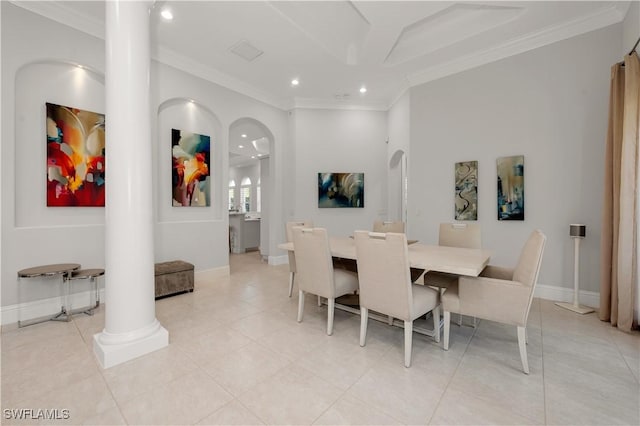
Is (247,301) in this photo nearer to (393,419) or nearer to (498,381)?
(393,419)

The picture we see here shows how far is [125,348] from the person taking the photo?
2.10 metres

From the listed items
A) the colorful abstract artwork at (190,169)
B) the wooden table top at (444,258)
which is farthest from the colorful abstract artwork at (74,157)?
the wooden table top at (444,258)

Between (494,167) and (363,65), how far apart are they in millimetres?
2613

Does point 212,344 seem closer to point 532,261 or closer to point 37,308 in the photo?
point 37,308

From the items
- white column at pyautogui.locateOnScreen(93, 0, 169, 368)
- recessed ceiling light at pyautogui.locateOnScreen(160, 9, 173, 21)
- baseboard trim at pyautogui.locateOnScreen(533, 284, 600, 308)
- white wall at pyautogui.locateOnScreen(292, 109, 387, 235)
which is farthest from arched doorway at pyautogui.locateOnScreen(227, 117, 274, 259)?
baseboard trim at pyautogui.locateOnScreen(533, 284, 600, 308)

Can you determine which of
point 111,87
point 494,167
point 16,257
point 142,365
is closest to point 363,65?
point 494,167

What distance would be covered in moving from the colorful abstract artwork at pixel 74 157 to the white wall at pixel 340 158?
330 centimetres

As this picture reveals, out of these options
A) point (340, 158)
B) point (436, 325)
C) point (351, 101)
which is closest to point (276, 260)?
point (340, 158)

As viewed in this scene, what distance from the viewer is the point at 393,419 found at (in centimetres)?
153

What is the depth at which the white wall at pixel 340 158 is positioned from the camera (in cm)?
586

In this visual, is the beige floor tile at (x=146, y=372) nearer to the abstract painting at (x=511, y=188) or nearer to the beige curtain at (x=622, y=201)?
the beige curtain at (x=622, y=201)

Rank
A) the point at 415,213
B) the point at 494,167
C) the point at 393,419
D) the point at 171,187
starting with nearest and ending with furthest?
the point at 393,419 < the point at 494,167 < the point at 171,187 < the point at 415,213

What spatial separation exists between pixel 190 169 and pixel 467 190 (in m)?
4.46

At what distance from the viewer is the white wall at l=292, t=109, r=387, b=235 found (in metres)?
5.86
